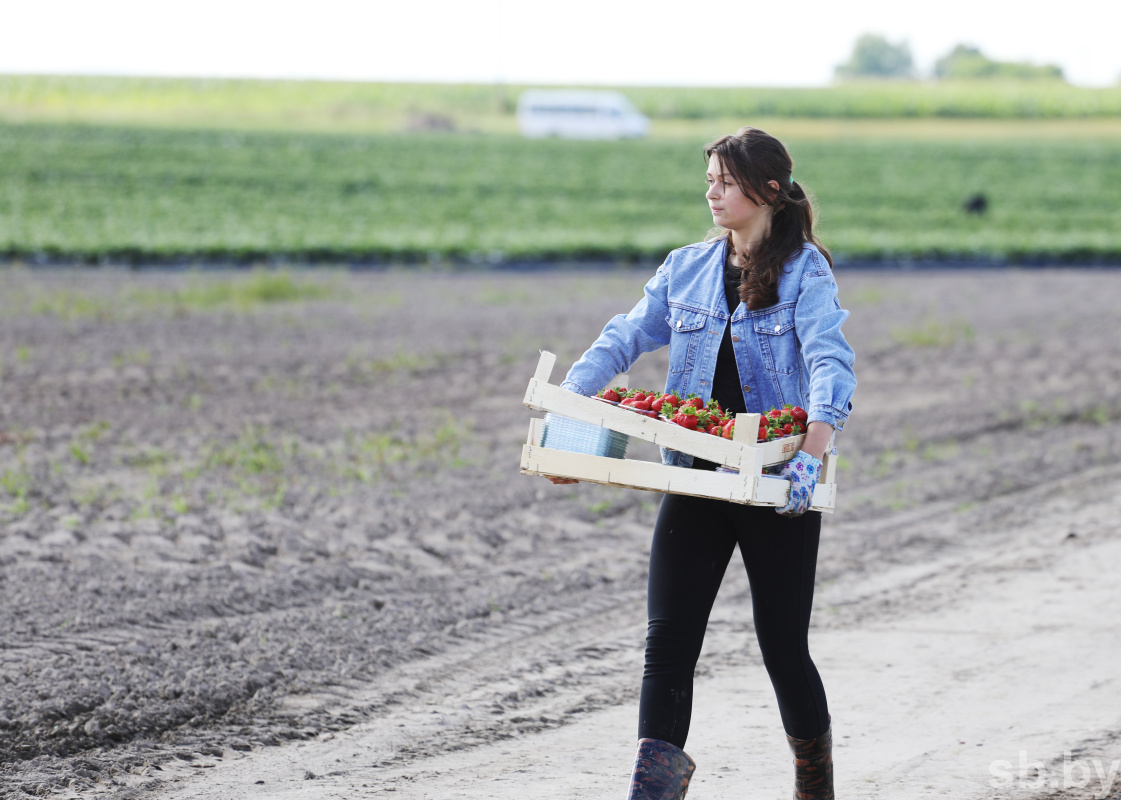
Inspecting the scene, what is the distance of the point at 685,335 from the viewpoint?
314cm

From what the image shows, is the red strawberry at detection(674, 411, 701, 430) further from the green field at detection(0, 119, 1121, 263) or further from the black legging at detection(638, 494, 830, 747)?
the green field at detection(0, 119, 1121, 263)

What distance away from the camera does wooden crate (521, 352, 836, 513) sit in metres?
2.79

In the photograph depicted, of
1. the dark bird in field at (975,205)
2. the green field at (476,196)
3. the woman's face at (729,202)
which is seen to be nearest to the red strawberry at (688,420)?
the woman's face at (729,202)

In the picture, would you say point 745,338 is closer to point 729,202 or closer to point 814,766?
point 729,202

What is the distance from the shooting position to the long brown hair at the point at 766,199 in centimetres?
299

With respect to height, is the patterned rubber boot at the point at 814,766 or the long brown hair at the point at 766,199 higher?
the long brown hair at the point at 766,199

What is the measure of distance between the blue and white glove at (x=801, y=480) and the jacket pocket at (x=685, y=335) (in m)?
0.46

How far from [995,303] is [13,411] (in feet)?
45.1

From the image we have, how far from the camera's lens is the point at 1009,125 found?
5553 centimetres

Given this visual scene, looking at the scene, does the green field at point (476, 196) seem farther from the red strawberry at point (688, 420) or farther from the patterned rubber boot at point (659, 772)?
the patterned rubber boot at point (659, 772)

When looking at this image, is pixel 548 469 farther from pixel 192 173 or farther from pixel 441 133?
pixel 441 133

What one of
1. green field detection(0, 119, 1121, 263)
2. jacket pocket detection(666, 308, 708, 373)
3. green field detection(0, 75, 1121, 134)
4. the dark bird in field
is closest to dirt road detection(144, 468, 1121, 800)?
jacket pocket detection(666, 308, 708, 373)

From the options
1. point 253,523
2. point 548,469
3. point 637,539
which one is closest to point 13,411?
point 253,523

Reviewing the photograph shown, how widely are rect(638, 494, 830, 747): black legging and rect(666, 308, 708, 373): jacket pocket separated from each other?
0.38 m
